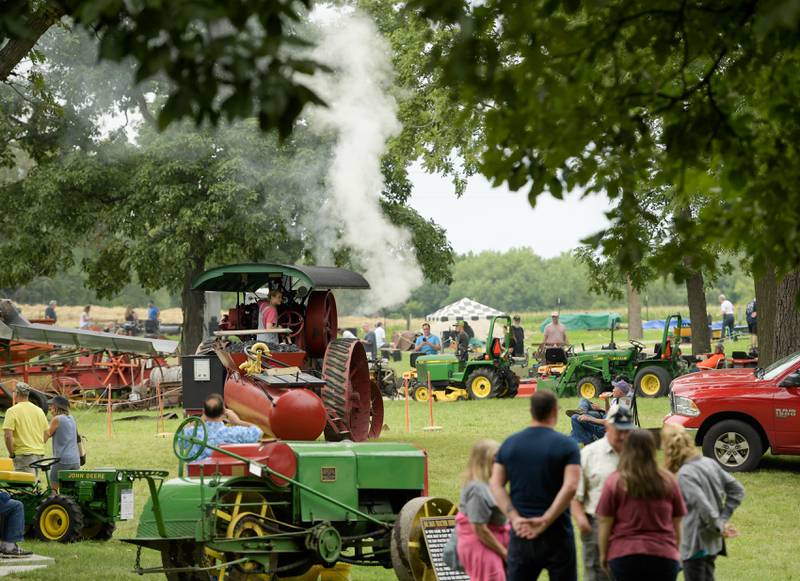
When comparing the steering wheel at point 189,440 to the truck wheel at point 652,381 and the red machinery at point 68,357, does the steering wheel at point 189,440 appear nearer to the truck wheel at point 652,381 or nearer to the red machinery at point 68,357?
the red machinery at point 68,357

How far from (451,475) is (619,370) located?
1169 centimetres

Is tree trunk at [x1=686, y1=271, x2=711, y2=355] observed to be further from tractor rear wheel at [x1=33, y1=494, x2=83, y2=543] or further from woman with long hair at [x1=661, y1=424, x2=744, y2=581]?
woman with long hair at [x1=661, y1=424, x2=744, y2=581]

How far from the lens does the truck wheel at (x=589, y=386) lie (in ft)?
86.9

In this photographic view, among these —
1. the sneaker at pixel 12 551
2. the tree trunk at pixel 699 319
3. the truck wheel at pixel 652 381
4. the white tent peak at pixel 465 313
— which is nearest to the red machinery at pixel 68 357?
the sneaker at pixel 12 551

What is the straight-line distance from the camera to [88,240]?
32.2 metres

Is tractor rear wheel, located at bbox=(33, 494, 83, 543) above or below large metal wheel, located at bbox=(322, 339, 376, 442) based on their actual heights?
below

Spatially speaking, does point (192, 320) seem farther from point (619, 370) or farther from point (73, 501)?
point (73, 501)

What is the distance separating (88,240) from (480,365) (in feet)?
32.6

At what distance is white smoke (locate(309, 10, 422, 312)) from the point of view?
28781 millimetres

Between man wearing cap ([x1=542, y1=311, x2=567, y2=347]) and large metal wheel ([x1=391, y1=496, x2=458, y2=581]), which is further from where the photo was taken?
man wearing cap ([x1=542, y1=311, x2=567, y2=347])

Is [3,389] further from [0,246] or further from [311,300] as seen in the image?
[0,246]

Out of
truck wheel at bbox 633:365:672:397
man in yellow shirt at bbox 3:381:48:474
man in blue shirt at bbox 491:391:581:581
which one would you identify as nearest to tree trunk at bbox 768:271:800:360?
truck wheel at bbox 633:365:672:397

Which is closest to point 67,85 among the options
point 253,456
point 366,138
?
point 366,138

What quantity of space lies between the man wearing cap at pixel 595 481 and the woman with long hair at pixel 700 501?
1.07 feet
